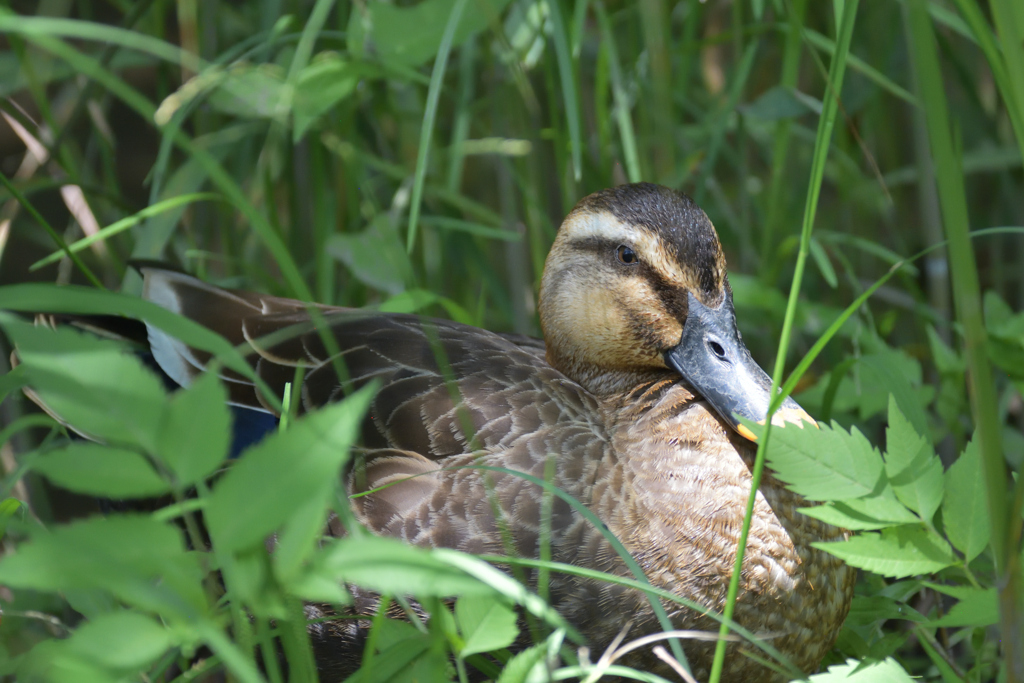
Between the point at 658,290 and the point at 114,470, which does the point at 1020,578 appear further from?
the point at 114,470

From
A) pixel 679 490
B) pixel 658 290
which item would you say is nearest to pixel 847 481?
pixel 679 490

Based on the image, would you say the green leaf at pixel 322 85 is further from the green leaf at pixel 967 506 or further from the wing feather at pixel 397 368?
the green leaf at pixel 967 506

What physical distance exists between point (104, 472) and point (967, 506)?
1180 millimetres

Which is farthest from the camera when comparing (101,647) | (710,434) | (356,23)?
(356,23)

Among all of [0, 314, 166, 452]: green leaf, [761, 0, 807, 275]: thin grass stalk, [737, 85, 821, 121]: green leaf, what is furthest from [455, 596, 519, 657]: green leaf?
[761, 0, 807, 275]: thin grass stalk

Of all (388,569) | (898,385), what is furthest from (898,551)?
(388,569)

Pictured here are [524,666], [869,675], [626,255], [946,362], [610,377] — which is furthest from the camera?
[946,362]

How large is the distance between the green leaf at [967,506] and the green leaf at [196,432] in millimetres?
1061

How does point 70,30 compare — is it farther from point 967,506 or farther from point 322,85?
point 967,506

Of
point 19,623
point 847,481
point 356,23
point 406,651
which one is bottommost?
point 19,623

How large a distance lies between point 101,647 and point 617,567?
100 cm

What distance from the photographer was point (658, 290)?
1883mm

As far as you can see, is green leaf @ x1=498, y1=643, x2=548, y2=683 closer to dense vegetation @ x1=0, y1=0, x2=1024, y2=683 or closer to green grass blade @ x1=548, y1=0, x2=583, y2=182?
dense vegetation @ x1=0, y1=0, x2=1024, y2=683

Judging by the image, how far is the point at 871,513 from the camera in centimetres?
136
